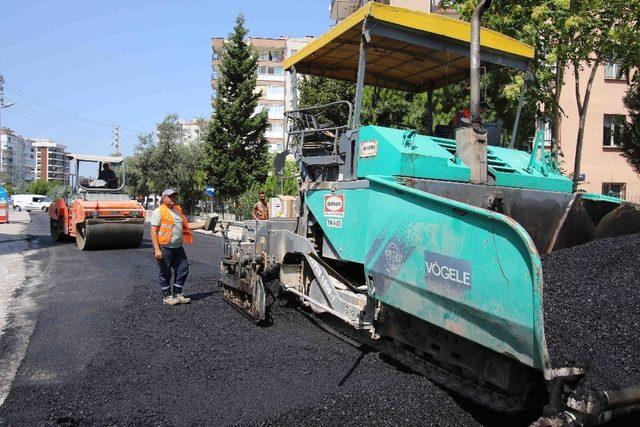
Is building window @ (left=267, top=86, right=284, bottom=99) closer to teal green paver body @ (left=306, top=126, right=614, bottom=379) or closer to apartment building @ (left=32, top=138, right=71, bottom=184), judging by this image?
teal green paver body @ (left=306, top=126, right=614, bottom=379)

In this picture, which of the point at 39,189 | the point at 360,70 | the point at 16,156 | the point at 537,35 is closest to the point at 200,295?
the point at 360,70

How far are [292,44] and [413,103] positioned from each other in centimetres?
5188

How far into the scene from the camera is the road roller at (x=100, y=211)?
11.6 m

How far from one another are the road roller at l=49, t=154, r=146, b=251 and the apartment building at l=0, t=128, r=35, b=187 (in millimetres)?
127133

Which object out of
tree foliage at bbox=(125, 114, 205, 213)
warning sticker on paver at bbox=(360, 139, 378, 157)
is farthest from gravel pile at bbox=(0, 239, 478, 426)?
tree foliage at bbox=(125, 114, 205, 213)

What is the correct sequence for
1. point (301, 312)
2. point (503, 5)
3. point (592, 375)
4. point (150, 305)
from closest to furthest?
point (592, 375)
point (301, 312)
point (150, 305)
point (503, 5)

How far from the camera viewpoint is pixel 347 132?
430 centimetres

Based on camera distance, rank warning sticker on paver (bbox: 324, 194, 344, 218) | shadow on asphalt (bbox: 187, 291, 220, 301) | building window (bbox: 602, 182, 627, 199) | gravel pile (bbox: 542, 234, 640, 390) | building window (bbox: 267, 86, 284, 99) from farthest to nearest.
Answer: building window (bbox: 267, 86, 284, 99), building window (bbox: 602, 182, 627, 199), shadow on asphalt (bbox: 187, 291, 220, 301), warning sticker on paver (bbox: 324, 194, 344, 218), gravel pile (bbox: 542, 234, 640, 390)

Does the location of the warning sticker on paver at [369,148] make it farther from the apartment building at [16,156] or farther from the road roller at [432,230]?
the apartment building at [16,156]

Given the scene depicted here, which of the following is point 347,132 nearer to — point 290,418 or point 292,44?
point 290,418

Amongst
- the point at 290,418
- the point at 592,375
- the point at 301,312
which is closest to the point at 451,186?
the point at 592,375

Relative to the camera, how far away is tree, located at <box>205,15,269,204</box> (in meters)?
25.5

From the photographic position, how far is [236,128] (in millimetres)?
25906

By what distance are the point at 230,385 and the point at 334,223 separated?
1557 millimetres
